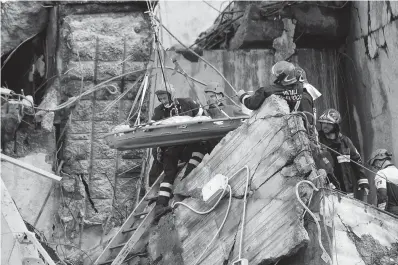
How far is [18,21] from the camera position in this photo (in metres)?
11.9

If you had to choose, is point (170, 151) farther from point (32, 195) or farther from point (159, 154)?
point (32, 195)

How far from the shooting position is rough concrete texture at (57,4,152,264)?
1096 centimetres

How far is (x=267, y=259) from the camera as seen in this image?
6777 millimetres

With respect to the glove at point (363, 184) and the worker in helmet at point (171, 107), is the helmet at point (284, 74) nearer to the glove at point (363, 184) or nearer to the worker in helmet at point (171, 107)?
the worker in helmet at point (171, 107)

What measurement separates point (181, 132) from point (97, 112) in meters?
3.44

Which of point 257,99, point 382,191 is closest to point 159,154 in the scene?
point 257,99

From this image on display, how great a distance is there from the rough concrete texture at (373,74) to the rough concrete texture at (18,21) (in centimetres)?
479

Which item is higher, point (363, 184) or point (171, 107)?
point (171, 107)

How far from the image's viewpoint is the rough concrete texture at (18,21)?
38.8ft

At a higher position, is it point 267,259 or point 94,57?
point 94,57

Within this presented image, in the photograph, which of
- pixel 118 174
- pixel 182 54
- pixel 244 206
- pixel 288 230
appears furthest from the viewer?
pixel 182 54

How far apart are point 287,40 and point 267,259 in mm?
5905

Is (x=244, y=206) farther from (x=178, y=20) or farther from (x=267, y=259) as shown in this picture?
(x=178, y=20)

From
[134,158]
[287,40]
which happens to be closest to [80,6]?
[134,158]
